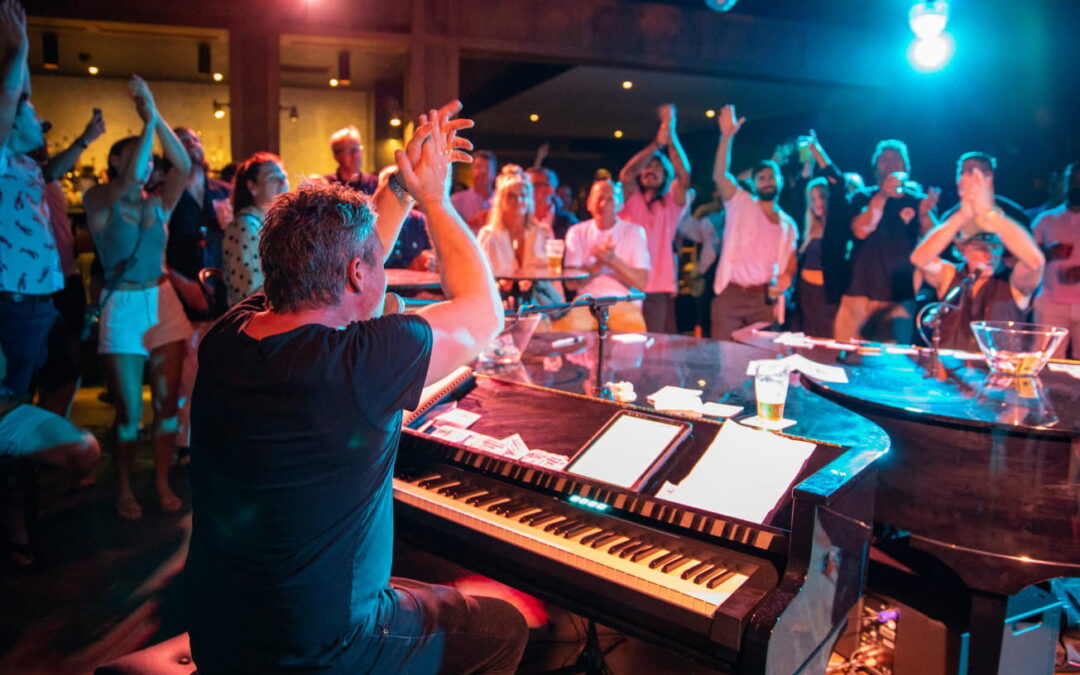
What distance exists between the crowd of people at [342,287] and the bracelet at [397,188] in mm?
45

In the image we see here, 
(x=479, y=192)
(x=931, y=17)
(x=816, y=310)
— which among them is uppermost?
(x=931, y=17)

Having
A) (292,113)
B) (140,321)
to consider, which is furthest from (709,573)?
(292,113)

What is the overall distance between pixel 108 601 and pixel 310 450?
212cm

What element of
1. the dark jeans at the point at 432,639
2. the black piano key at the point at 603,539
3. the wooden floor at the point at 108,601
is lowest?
the wooden floor at the point at 108,601

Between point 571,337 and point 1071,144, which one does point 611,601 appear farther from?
point 1071,144

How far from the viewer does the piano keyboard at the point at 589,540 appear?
4.80 feet

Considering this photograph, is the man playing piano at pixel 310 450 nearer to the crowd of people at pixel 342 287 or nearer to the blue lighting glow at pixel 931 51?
the crowd of people at pixel 342 287

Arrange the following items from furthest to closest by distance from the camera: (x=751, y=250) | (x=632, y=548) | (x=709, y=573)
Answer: (x=751, y=250)
(x=632, y=548)
(x=709, y=573)

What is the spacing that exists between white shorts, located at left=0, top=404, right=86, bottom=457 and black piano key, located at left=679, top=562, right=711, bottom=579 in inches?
99.5

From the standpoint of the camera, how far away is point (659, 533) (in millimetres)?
1599

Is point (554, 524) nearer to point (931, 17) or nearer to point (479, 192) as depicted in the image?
point (479, 192)

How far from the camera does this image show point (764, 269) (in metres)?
5.18

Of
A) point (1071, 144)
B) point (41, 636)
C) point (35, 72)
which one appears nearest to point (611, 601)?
point (41, 636)

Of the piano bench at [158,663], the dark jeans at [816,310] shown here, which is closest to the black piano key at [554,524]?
the piano bench at [158,663]
